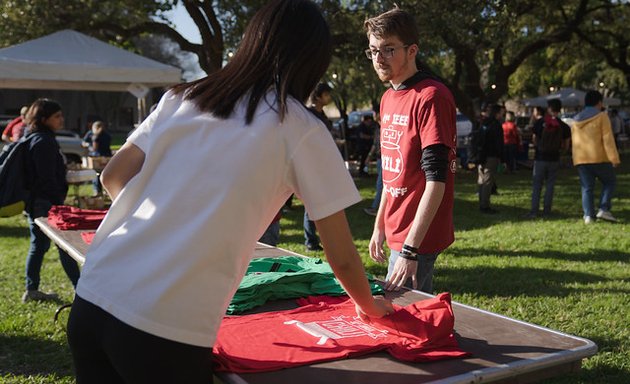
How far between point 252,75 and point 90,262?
2.10 ft

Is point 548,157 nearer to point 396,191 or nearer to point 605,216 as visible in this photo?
point 605,216

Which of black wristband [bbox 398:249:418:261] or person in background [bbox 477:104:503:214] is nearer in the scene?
black wristband [bbox 398:249:418:261]

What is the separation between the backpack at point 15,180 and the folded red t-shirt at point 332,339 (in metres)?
3.80

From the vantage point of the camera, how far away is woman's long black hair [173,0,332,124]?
1697 mm

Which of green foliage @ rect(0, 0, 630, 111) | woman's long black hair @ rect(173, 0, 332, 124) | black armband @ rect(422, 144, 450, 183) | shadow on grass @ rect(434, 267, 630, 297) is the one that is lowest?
shadow on grass @ rect(434, 267, 630, 297)

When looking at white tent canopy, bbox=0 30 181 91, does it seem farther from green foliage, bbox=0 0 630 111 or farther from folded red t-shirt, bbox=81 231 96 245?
folded red t-shirt, bbox=81 231 96 245

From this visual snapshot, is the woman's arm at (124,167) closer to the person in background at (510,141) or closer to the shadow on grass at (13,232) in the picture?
the shadow on grass at (13,232)

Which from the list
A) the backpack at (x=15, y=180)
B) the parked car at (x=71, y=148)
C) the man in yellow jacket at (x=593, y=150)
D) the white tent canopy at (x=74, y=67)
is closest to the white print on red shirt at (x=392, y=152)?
the backpack at (x=15, y=180)

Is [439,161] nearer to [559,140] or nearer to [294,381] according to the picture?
[294,381]

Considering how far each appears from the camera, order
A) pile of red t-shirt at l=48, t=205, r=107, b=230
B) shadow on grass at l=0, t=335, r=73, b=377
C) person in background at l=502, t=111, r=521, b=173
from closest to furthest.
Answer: shadow on grass at l=0, t=335, r=73, b=377
pile of red t-shirt at l=48, t=205, r=107, b=230
person in background at l=502, t=111, r=521, b=173

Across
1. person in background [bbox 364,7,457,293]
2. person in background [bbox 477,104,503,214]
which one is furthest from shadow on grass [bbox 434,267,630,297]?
person in background [bbox 477,104,503,214]

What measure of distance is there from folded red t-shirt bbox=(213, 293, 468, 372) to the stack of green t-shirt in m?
0.19

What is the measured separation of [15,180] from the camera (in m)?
5.61

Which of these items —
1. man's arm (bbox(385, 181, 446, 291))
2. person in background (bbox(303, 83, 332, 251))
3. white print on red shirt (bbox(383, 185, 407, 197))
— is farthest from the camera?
person in background (bbox(303, 83, 332, 251))
